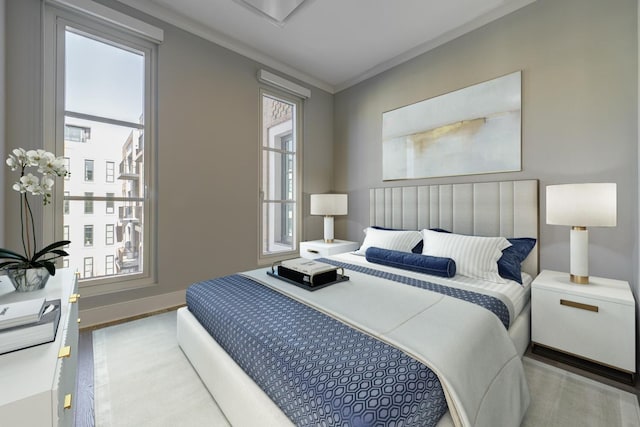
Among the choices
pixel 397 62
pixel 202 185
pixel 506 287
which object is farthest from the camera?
pixel 397 62

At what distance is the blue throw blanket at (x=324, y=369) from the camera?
82cm

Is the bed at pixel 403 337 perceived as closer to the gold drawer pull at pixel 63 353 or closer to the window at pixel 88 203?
the gold drawer pull at pixel 63 353

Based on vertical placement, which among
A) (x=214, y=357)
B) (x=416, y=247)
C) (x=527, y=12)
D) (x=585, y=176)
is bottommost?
(x=214, y=357)

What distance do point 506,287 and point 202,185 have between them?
9.81ft

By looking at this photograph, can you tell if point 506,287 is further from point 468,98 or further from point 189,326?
point 189,326

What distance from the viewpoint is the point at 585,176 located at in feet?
7.06

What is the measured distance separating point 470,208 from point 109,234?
357 cm

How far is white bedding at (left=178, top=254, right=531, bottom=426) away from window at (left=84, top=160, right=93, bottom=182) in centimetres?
→ 167

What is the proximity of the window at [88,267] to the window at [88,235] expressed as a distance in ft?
0.45

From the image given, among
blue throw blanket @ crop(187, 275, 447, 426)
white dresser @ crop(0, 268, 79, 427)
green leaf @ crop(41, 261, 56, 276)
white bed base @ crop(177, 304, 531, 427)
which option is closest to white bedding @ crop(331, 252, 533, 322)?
white bed base @ crop(177, 304, 531, 427)

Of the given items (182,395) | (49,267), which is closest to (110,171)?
(49,267)

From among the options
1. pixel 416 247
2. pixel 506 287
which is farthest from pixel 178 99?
pixel 506 287

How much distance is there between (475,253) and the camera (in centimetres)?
216

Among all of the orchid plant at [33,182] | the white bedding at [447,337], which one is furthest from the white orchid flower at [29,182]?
the white bedding at [447,337]
